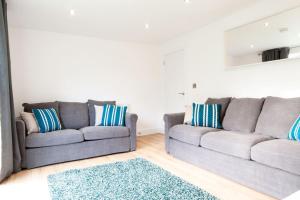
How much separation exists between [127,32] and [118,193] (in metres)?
3.02

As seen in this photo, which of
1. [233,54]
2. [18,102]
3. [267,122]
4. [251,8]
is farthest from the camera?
[18,102]

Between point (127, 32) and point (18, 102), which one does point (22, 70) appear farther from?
point (127, 32)

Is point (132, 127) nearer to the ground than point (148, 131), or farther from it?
farther from it

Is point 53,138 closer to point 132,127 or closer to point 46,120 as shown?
point 46,120

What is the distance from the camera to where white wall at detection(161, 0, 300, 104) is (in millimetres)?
2641

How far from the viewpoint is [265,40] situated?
282 centimetres

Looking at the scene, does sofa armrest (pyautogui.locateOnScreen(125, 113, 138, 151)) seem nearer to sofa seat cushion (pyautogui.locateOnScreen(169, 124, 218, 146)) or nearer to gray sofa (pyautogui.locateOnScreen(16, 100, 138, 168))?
gray sofa (pyautogui.locateOnScreen(16, 100, 138, 168))

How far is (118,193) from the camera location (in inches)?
79.7

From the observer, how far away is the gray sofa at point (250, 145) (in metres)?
1.84

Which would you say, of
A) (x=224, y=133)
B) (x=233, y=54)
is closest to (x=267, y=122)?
(x=224, y=133)

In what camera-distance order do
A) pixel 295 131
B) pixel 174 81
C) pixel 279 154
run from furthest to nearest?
pixel 174 81 < pixel 295 131 < pixel 279 154

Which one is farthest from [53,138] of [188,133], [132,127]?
[188,133]

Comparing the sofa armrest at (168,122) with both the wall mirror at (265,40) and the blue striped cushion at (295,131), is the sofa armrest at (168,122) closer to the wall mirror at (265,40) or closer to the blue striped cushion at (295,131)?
the wall mirror at (265,40)

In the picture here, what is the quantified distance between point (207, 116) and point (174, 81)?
5.73 ft
